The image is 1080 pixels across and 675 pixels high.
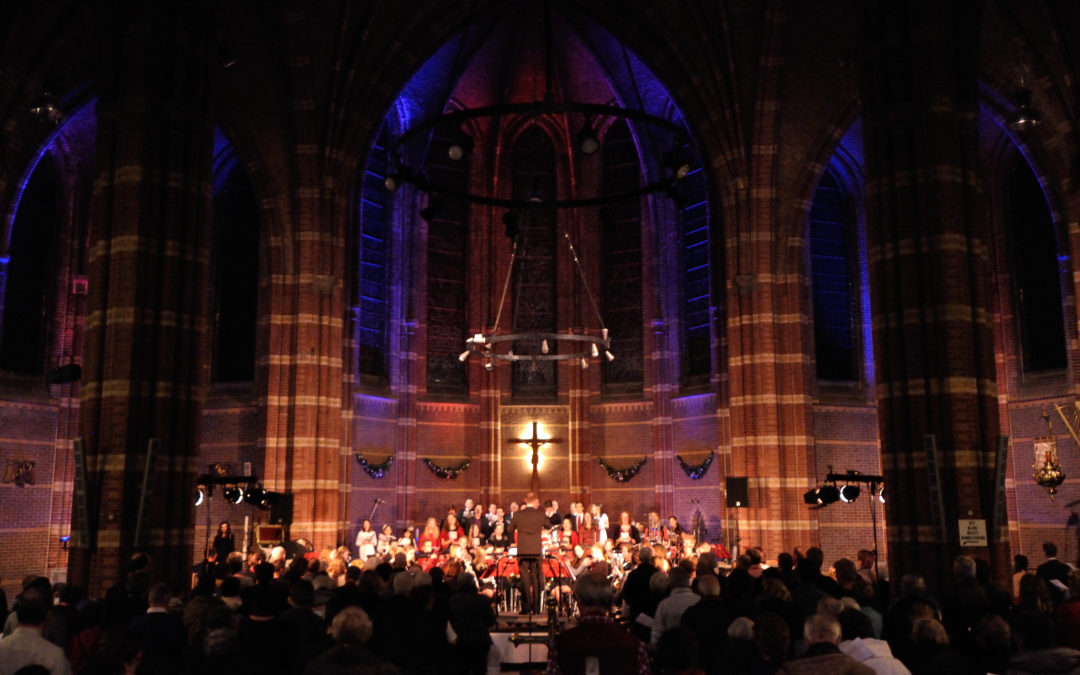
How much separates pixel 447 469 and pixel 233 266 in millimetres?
7558

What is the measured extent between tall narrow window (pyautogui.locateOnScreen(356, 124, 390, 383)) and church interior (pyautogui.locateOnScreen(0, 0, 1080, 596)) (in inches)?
4.2

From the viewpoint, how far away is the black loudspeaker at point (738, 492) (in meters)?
20.2

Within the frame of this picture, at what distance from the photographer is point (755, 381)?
2175 centimetres

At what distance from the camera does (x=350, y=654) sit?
5.17m

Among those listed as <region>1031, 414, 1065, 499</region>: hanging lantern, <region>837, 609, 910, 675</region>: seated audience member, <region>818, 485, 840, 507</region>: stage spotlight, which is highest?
<region>1031, 414, 1065, 499</region>: hanging lantern

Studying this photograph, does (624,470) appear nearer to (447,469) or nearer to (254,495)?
(447,469)

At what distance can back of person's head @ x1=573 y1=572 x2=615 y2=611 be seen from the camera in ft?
18.3

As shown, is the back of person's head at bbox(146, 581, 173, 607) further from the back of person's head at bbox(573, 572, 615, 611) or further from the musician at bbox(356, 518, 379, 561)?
the musician at bbox(356, 518, 379, 561)

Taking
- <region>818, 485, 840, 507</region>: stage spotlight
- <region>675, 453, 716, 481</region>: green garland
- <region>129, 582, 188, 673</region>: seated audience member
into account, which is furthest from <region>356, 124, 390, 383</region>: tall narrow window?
<region>129, 582, 188, 673</region>: seated audience member

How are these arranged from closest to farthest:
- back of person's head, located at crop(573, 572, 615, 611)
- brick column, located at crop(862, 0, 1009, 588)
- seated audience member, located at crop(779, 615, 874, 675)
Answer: seated audience member, located at crop(779, 615, 874, 675)
back of person's head, located at crop(573, 572, 615, 611)
brick column, located at crop(862, 0, 1009, 588)

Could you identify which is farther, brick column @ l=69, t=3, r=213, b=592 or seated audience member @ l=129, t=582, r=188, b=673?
brick column @ l=69, t=3, r=213, b=592

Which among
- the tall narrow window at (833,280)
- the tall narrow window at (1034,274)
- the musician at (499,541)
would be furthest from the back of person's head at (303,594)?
the tall narrow window at (833,280)

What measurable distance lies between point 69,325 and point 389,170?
8802 mm

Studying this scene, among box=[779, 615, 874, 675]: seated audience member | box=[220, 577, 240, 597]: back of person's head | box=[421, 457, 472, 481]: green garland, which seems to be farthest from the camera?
box=[421, 457, 472, 481]: green garland
